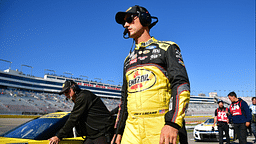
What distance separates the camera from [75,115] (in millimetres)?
2953

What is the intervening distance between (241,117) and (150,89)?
220 inches

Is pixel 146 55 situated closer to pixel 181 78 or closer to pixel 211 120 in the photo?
pixel 181 78

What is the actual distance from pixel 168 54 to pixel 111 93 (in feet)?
329

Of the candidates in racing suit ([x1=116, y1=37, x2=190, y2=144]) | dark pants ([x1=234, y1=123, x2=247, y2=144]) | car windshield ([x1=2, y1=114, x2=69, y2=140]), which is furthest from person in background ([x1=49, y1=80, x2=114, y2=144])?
dark pants ([x1=234, y1=123, x2=247, y2=144])

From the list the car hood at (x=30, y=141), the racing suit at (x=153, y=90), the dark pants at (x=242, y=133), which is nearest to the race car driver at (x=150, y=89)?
the racing suit at (x=153, y=90)

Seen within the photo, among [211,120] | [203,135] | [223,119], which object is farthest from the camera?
[211,120]

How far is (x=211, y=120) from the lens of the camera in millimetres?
10000

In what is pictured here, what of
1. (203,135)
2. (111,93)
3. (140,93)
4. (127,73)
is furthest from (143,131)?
(111,93)

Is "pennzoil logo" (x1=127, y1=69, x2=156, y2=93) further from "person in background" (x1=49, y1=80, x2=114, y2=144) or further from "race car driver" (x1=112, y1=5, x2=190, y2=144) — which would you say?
"person in background" (x1=49, y1=80, x2=114, y2=144)

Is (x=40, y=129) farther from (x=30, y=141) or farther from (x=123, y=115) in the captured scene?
(x=123, y=115)

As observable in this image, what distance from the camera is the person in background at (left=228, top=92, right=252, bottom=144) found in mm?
6008

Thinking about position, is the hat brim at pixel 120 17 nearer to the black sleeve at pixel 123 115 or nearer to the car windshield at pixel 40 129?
the black sleeve at pixel 123 115

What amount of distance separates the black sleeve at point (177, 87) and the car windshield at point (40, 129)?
2.66 metres

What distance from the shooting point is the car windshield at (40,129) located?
344cm
